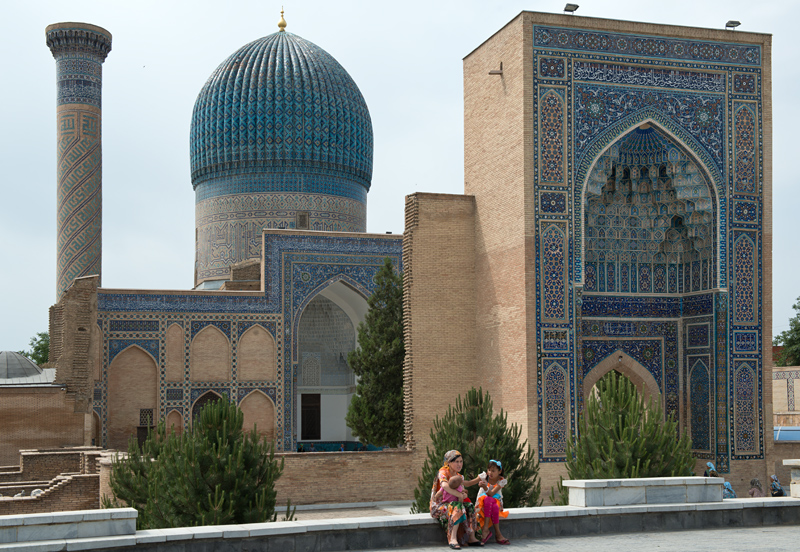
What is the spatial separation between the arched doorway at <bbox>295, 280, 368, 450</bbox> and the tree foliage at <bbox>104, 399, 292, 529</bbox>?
13615mm

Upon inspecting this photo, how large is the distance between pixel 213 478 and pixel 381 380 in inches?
323

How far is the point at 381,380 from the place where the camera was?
577 inches

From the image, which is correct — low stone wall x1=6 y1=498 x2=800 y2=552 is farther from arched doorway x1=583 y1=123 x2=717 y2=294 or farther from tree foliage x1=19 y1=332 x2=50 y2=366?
tree foliage x1=19 y1=332 x2=50 y2=366

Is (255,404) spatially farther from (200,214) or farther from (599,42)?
(599,42)

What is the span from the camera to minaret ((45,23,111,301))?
65.9 feet

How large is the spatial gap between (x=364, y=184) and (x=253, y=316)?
19.8 ft

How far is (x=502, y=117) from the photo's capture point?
11.0 m

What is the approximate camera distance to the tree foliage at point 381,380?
47.8 feet

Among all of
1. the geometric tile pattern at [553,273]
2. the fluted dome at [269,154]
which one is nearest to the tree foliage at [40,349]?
the fluted dome at [269,154]

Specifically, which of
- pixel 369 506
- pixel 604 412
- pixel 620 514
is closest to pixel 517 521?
pixel 620 514

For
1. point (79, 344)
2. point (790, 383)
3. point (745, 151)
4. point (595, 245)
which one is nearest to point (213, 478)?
point (595, 245)

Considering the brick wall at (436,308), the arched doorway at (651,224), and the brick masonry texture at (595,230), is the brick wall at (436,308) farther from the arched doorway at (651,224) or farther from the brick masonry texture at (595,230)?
the arched doorway at (651,224)

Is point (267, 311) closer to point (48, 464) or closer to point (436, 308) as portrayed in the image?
point (48, 464)

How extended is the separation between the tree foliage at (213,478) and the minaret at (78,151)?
554 inches
